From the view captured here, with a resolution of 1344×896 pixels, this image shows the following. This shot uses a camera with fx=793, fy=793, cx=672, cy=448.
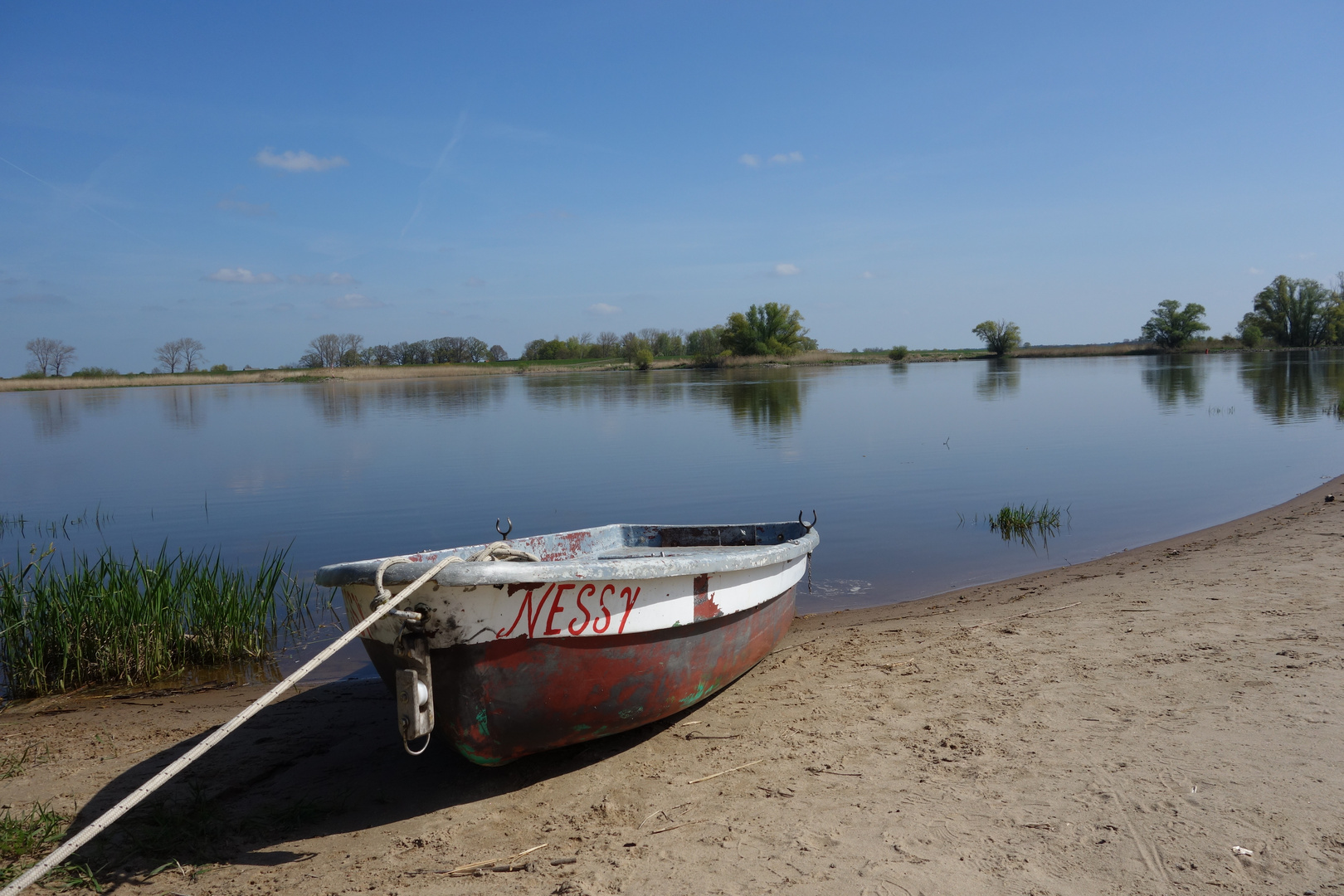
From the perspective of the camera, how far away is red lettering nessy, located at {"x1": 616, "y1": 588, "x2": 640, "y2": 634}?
12.9 ft

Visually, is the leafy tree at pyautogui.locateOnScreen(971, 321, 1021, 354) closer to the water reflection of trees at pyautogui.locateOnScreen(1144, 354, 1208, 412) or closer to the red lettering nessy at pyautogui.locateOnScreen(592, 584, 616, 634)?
the water reflection of trees at pyautogui.locateOnScreen(1144, 354, 1208, 412)

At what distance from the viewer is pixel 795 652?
20.3 feet

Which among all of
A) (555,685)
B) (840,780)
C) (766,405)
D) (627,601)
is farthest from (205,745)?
(766,405)

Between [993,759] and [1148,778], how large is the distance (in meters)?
0.65

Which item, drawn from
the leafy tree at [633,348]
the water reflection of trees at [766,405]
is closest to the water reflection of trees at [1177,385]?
the water reflection of trees at [766,405]

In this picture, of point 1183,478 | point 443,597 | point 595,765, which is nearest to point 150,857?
point 443,597

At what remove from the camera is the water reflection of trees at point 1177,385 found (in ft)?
99.1

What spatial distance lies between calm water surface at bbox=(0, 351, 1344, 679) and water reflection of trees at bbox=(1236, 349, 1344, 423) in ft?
0.89

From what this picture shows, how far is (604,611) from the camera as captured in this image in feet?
12.6

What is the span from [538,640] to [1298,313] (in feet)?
340

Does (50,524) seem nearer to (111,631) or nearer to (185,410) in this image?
(111,631)

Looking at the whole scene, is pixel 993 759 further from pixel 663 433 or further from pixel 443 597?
pixel 663 433

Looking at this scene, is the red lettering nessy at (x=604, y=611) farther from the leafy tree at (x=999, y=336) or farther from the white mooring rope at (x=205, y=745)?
the leafy tree at (x=999, y=336)

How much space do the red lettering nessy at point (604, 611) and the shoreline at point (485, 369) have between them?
8793 centimetres
